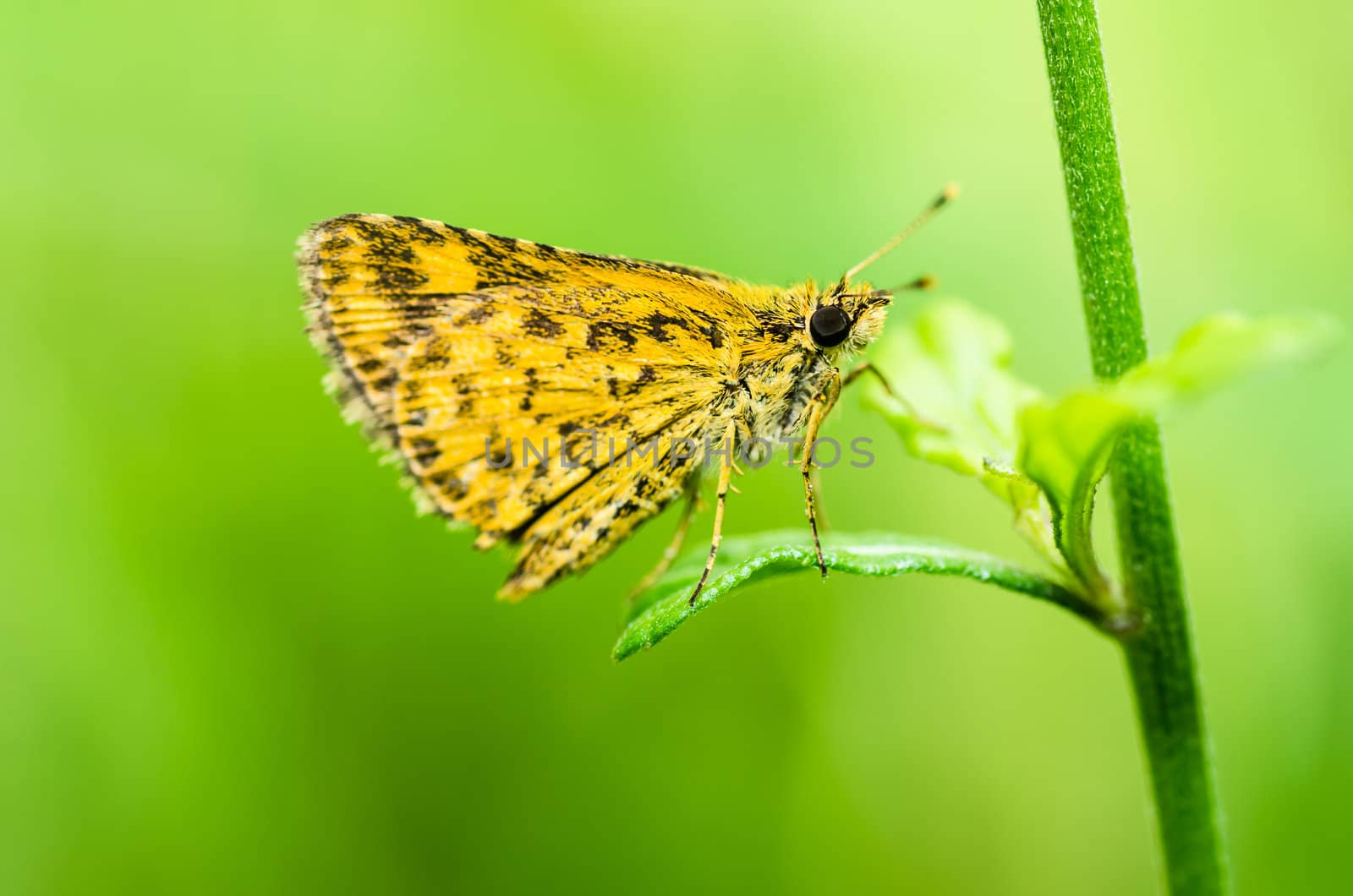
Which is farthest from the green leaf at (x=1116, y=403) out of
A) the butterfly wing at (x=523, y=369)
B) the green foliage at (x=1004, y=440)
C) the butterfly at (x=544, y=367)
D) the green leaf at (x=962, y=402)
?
the butterfly wing at (x=523, y=369)

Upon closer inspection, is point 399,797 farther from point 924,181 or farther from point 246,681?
point 924,181

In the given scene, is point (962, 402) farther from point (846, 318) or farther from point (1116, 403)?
point (1116, 403)

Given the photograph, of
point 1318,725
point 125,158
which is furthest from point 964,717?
point 125,158

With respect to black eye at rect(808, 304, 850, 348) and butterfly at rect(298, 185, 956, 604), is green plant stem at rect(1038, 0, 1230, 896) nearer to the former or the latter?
butterfly at rect(298, 185, 956, 604)

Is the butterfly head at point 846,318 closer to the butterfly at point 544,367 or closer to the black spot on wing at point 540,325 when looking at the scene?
the butterfly at point 544,367

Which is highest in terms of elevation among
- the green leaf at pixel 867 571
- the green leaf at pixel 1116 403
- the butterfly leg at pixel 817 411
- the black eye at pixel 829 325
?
the black eye at pixel 829 325

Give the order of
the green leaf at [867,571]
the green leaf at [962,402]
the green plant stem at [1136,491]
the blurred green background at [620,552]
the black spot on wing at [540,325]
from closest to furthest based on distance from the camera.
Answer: the green plant stem at [1136,491], the green leaf at [867,571], the green leaf at [962,402], the black spot on wing at [540,325], the blurred green background at [620,552]

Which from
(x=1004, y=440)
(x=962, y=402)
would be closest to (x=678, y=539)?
(x=962, y=402)

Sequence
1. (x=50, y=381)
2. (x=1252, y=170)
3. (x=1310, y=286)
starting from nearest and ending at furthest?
(x=50, y=381) → (x=1310, y=286) → (x=1252, y=170)
